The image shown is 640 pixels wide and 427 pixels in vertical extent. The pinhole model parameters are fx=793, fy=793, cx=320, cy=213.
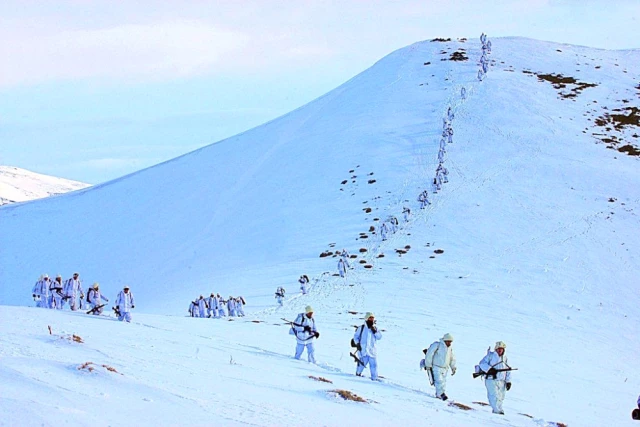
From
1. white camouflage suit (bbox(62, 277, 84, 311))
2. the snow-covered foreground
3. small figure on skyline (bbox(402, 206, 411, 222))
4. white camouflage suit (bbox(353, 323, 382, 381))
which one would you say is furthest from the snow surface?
white camouflage suit (bbox(62, 277, 84, 311))

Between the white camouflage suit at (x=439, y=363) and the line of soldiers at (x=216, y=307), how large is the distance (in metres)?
16.3

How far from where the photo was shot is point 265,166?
63375 millimetres

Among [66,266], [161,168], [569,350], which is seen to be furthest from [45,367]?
[161,168]

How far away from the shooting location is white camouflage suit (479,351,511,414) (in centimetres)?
1538

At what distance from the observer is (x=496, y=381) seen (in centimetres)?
1544

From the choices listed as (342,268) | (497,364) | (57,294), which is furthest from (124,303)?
(342,268)

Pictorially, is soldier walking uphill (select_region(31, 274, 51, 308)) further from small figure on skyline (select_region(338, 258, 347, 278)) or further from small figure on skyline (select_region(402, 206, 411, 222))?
small figure on skyline (select_region(402, 206, 411, 222))

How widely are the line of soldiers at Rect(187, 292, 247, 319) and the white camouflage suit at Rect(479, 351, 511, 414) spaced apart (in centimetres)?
1665

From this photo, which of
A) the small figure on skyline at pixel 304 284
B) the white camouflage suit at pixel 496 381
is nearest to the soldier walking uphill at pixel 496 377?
the white camouflage suit at pixel 496 381

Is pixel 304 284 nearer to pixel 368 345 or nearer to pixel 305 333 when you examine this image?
pixel 305 333

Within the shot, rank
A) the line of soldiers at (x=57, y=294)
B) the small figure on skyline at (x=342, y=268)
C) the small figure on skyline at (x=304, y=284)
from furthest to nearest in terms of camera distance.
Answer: the small figure on skyline at (x=342, y=268) → the small figure on skyline at (x=304, y=284) → the line of soldiers at (x=57, y=294)

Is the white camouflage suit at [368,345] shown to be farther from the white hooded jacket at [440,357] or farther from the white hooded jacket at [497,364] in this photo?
the white hooded jacket at [497,364]

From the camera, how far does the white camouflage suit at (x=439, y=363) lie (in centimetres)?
1556

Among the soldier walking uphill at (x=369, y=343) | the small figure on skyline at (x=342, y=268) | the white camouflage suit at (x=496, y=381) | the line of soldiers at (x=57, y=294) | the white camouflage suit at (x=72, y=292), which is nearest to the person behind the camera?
the white camouflage suit at (x=496, y=381)
